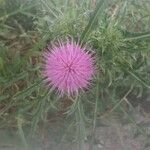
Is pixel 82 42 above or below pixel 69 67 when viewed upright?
above

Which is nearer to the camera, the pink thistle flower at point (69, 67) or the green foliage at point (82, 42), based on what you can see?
the pink thistle flower at point (69, 67)

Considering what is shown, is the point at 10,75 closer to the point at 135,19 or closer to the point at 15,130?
the point at 15,130

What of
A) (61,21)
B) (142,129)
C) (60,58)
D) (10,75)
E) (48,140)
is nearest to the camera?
(60,58)

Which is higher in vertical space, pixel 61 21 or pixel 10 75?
pixel 61 21

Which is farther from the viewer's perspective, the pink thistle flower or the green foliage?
the green foliage

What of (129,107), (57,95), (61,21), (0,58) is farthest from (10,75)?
(129,107)

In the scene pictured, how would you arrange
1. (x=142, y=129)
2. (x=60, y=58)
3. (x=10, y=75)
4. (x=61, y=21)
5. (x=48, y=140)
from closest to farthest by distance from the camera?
(x=60, y=58) < (x=61, y=21) < (x=142, y=129) < (x=10, y=75) < (x=48, y=140)

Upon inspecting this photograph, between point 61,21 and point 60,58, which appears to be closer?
point 60,58

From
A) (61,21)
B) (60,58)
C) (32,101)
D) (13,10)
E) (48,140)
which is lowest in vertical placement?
(48,140)
